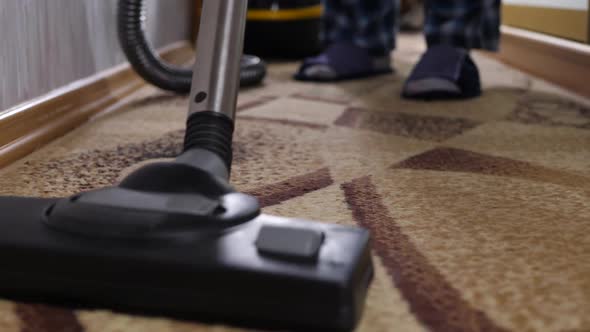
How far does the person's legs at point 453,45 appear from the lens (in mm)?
1328

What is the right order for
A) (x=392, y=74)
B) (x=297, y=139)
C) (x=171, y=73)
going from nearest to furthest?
(x=297, y=139) → (x=171, y=73) → (x=392, y=74)

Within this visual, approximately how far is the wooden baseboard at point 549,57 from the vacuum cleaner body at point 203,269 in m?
1.13

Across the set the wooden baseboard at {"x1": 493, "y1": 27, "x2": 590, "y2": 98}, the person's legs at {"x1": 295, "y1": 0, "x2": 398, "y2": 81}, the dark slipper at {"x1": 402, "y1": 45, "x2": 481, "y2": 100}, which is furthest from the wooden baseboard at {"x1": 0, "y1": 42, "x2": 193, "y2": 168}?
the wooden baseboard at {"x1": 493, "y1": 27, "x2": 590, "y2": 98}

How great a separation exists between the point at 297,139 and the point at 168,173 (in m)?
0.51

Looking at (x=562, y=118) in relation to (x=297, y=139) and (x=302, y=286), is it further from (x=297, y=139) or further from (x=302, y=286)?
(x=302, y=286)

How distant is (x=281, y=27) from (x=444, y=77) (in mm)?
824

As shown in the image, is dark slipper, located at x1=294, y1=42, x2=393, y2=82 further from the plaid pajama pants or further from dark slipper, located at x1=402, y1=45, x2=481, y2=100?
dark slipper, located at x1=402, y1=45, x2=481, y2=100

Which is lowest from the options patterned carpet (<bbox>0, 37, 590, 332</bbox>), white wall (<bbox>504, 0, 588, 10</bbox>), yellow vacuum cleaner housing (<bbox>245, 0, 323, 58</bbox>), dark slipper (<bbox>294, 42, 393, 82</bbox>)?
patterned carpet (<bbox>0, 37, 590, 332</bbox>)

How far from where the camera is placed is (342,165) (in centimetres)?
84

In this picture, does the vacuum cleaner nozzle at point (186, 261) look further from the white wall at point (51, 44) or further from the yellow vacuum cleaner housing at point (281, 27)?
the yellow vacuum cleaner housing at point (281, 27)

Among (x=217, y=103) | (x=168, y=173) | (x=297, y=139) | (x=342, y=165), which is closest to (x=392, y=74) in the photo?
(x=297, y=139)

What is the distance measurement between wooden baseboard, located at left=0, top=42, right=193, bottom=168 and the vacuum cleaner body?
1.38 ft

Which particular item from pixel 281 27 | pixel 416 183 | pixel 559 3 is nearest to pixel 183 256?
pixel 416 183

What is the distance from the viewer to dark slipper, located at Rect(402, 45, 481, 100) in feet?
4.33
